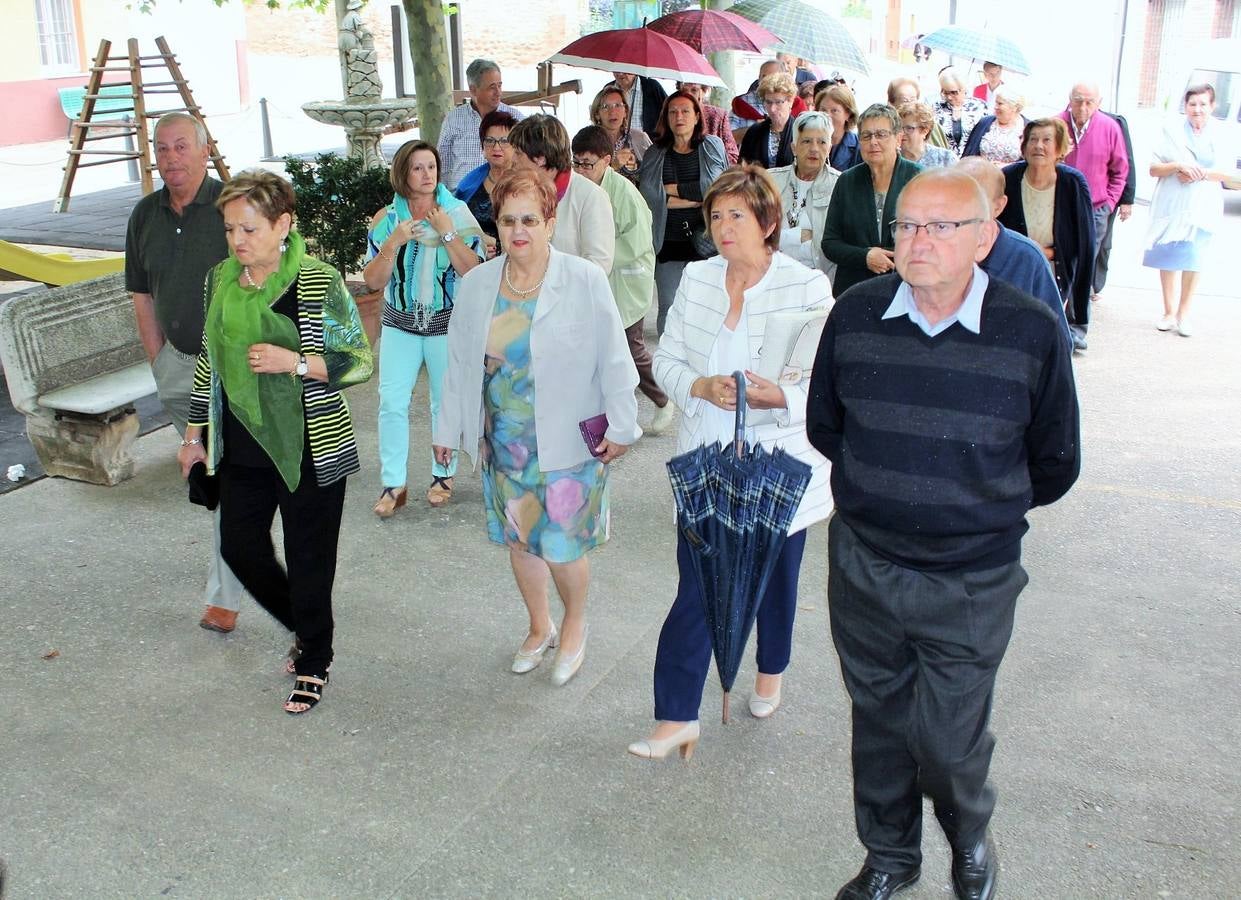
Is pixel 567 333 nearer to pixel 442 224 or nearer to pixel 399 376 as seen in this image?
pixel 442 224

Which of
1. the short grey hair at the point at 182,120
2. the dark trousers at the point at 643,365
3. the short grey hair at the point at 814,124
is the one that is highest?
the short grey hair at the point at 182,120

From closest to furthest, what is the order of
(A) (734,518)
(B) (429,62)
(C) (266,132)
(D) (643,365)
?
(A) (734,518) → (D) (643,365) → (B) (429,62) → (C) (266,132)

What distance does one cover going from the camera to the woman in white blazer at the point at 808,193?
7.09 meters

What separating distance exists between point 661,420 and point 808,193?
1662mm

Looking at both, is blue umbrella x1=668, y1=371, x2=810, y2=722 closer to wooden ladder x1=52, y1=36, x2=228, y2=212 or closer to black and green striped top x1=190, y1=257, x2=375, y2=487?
black and green striped top x1=190, y1=257, x2=375, y2=487

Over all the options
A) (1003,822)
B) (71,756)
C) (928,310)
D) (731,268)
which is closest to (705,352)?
(731,268)

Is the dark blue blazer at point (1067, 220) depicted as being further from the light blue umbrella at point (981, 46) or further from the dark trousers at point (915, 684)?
the dark trousers at point (915, 684)

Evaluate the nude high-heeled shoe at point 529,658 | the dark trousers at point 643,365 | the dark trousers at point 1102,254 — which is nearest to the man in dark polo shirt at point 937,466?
the nude high-heeled shoe at point 529,658

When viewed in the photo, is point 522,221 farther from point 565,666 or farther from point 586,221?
point 586,221

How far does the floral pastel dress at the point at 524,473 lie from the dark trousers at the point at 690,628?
0.56 metres

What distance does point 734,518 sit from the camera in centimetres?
383

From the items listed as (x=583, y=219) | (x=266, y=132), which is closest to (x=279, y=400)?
(x=583, y=219)

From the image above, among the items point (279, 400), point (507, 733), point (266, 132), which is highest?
point (279, 400)

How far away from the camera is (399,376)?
6.37 m
